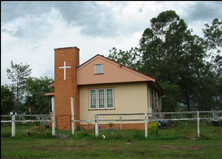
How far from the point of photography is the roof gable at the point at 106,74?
69.7ft

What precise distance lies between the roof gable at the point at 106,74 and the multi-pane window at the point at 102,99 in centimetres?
90

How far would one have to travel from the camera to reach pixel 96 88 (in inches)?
879

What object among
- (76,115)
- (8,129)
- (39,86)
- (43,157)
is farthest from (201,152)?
(39,86)

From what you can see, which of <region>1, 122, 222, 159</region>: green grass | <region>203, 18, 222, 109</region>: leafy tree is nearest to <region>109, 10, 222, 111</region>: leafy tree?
<region>203, 18, 222, 109</region>: leafy tree

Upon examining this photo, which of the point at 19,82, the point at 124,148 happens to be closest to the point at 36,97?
the point at 19,82

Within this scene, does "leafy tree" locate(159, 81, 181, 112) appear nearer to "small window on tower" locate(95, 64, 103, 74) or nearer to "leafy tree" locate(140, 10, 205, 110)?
"leafy tree" locate(140, 10, 205, 110)

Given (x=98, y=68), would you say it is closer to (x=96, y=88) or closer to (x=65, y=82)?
(x=96, y=88)

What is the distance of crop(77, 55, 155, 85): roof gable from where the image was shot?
2123 cm

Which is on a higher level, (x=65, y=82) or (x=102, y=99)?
(x=65, y=82)

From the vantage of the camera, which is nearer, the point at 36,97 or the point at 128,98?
the point at 128,98

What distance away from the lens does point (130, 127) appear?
2138 centimetres

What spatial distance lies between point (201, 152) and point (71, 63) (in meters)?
14.2

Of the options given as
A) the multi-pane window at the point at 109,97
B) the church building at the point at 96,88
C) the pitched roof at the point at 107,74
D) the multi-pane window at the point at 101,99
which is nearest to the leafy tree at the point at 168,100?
the church building at the point at 96,88

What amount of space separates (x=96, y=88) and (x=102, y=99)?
0.98 m
